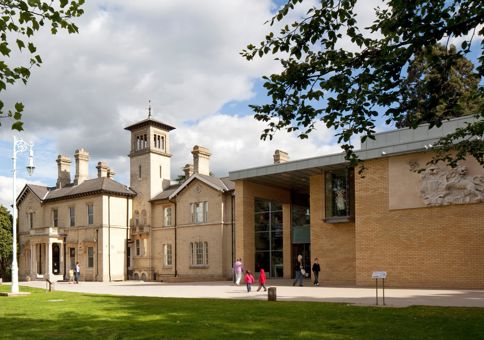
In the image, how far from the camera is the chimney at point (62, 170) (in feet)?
193

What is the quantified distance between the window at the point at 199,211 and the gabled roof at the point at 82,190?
8.38 m

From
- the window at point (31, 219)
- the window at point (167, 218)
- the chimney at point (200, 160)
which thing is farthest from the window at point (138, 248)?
the window at point (31, 219)

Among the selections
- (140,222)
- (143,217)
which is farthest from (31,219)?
(143,217)

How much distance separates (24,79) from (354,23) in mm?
6198

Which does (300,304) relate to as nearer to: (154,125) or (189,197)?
(189,197)

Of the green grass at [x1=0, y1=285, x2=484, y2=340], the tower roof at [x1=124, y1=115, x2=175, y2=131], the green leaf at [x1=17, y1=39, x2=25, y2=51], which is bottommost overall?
the green grass at [x1=0, y1=285, x2=484, y2=340]

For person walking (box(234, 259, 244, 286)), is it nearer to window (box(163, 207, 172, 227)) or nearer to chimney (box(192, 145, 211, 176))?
chimney (box(192, 145, 211, 176))

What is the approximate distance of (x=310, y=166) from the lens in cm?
3231

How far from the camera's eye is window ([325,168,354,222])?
105ft

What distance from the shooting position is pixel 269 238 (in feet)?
143

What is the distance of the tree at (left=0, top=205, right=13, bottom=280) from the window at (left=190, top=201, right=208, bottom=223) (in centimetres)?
2320

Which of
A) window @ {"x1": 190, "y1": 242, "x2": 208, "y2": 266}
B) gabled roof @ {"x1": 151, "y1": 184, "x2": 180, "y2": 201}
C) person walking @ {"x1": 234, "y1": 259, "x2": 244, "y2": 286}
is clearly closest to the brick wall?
person walking @ {"x1": 234, "y1": 259, "x2": 244, "y2": 286}

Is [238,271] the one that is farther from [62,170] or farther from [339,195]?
[62,170]

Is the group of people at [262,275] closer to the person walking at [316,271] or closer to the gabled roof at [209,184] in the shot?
the person walking at [316,271]
